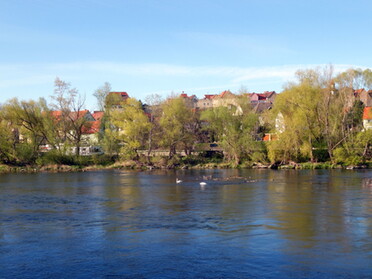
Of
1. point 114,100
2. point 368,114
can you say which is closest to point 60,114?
point 114,100

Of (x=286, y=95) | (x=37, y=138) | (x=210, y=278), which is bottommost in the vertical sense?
(x=210, y=278)

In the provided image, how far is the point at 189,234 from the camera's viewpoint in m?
23.7

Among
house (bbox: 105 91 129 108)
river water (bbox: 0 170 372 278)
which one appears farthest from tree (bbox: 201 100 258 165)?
river water (bbox: 0 170 372 278)

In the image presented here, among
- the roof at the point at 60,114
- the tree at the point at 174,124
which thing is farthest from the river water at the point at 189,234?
the roof at the point at 60,114

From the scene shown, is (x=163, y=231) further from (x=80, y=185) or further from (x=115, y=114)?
(x=115, y=114)

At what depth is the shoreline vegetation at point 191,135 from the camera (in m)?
73.4

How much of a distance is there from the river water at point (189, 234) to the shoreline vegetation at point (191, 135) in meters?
32.3

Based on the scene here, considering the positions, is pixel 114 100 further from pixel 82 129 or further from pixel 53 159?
pixel 53 159

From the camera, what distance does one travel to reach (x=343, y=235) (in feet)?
75.3

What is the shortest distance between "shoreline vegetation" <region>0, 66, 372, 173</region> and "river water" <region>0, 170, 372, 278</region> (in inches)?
1271

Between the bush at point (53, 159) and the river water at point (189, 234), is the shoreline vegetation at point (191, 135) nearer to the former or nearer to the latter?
the bush at point (53, 159)

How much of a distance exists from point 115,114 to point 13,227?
56652 mm

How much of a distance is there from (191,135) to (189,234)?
192 ft

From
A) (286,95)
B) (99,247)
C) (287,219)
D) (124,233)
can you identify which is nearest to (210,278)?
(99,247)
